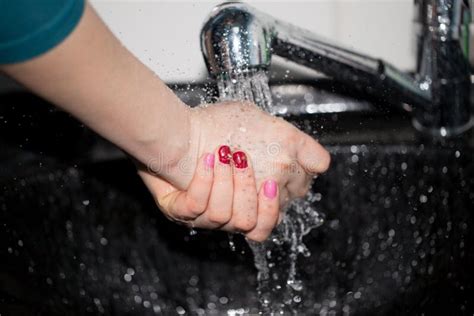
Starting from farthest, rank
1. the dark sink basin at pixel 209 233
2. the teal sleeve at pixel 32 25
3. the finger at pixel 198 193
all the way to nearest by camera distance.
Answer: the dark sink basin at pixel 209 233
the finger at pixel 198 193
the teal sleeve at pixel 32 25

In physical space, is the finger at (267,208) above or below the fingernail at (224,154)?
below

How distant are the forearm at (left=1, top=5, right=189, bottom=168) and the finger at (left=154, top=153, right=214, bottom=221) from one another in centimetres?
2

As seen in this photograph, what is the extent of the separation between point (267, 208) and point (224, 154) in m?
0.04

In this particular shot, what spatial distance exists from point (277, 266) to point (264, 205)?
134mm

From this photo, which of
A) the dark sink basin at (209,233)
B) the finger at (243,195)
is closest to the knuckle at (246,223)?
the finger at (243,195)

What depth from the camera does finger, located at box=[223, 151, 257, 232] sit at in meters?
0.47

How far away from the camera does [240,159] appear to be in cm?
47

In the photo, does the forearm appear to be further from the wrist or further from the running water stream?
the running water stream

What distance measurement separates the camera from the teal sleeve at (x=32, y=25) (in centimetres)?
33

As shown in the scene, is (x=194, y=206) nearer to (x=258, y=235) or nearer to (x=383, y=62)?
(x=258, y=235)

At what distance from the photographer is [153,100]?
412 mm

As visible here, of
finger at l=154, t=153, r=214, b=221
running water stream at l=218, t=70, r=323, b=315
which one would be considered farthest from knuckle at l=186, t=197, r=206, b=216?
running water stream at l=218, t=70, r=323, b=315

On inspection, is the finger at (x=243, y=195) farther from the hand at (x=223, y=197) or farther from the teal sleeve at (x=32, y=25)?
the teal sleeve at (x=32, y=25)

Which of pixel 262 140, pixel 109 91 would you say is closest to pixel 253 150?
pixel 262 140
